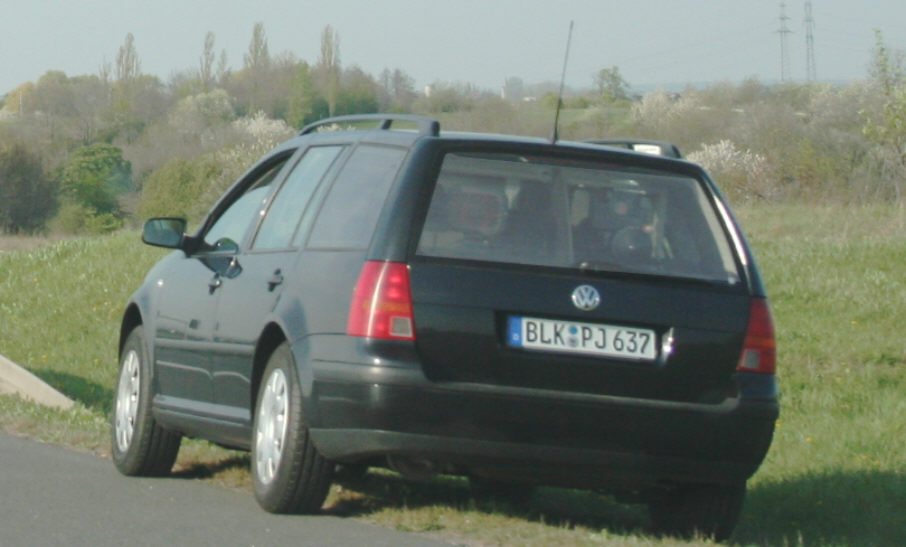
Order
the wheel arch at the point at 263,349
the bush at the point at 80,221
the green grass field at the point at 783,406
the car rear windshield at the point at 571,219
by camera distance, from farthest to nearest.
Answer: the bush at the point at 80,221, the green grass field at the point at 783,406, the wheel arch at the point at 263,349, the car rear windshield at the point at 571,219

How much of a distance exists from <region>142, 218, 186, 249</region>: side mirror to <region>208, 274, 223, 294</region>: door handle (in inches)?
14.5

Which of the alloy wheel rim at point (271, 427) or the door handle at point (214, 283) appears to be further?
the door handle at point (214, 283)

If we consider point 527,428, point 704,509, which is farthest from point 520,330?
point 704,509

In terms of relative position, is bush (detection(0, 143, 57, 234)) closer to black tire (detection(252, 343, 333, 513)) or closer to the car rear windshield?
black tire (detection(252, 343, 333, 513))

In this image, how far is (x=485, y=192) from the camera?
5957 millimetres

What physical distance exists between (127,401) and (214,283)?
1.23 metres

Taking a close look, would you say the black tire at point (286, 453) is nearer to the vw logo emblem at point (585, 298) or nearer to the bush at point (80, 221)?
the vw logo emblem at point (585, 298)

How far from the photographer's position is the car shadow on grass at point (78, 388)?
15.1 m

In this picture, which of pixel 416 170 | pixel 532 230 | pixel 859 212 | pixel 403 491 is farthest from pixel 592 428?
pixel 859 212

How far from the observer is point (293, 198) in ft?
23.2

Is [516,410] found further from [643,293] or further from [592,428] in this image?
[643,293]

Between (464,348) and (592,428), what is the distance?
561 mm

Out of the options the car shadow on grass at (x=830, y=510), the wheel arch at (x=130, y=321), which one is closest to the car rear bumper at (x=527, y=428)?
the car shadow on grass at (x=830, y=510)

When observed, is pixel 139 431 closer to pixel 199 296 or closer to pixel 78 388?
pixel 199 296
